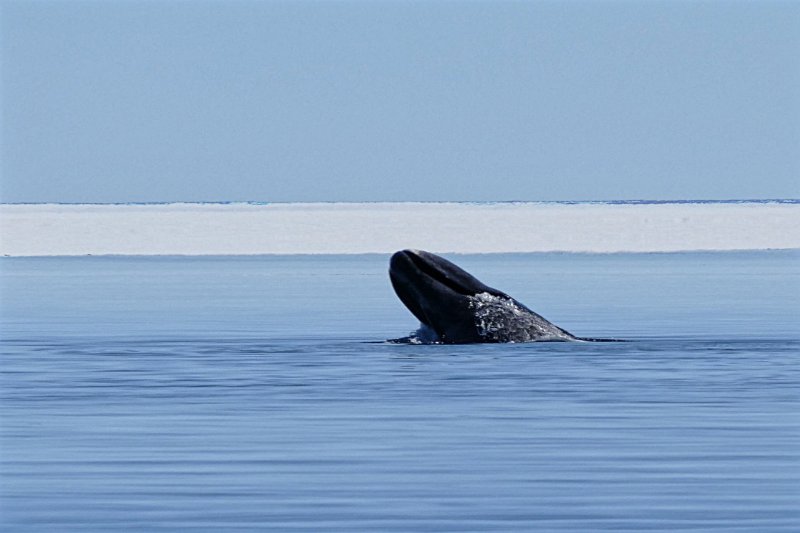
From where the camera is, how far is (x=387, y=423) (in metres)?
14.1

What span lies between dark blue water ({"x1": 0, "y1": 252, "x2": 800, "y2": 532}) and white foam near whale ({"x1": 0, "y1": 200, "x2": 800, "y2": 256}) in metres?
31.5

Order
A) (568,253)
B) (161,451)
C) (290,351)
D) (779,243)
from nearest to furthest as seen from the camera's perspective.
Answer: (161,451)
(290,351)
(568,253)
(779,243)

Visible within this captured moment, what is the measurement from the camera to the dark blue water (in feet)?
35.3

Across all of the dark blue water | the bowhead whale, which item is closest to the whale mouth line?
the bowhead whale

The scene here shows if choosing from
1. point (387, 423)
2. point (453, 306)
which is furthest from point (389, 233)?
point (387, 423)

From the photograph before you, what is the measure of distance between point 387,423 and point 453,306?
566 centimetres

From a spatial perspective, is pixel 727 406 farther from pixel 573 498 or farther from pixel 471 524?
pixel 471 524

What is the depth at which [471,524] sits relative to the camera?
10211mm

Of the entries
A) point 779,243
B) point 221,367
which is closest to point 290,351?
point 221,367

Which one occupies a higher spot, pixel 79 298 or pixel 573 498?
pixel 79 298

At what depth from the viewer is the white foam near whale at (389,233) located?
58.5 meters

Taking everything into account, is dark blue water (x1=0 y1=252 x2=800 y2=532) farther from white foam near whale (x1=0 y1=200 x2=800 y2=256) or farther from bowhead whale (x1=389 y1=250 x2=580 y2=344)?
white foam near whale (x1=0 y1=200 x2=800 y2=256)

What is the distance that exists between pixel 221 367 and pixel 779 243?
42.8 m

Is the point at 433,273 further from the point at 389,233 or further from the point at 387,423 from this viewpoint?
the point at 389,233
